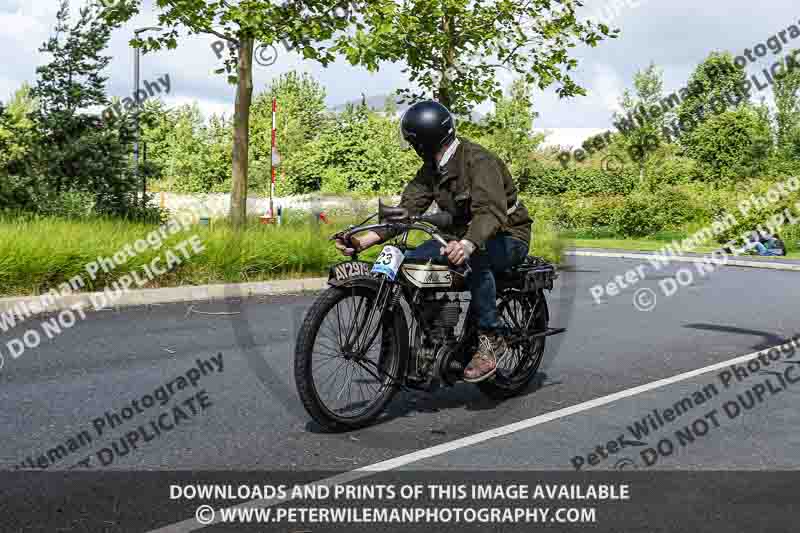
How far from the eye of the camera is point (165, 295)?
34.7 ft

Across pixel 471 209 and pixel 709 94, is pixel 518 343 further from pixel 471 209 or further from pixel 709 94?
pixel 709 94

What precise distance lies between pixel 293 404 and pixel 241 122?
10.3 m

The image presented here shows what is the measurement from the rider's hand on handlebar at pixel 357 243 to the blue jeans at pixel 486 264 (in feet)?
0.78

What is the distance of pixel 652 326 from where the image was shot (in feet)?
32.6

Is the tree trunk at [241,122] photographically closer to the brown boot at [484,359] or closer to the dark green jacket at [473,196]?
the dark green jacket at [473,196]

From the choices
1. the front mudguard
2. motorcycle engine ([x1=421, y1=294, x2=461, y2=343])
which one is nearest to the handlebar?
motorcycle engine ([x1=421, y1=294, x2=461, y2=343])

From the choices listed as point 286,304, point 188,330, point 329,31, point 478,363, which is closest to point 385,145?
point 329,31

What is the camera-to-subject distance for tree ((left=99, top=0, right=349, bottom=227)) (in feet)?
44.3

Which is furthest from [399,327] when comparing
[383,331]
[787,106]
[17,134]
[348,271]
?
[787,106]

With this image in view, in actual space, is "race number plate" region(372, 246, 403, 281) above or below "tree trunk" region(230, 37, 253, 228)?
below

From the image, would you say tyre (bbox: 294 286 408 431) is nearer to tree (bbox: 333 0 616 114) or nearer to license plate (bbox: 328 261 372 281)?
license plate (bbox: 328 261 372 281)

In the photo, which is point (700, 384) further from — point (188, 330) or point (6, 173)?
point (6, 173)

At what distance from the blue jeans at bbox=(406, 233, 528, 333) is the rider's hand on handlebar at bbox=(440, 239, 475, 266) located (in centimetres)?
21

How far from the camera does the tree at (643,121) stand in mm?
40906
